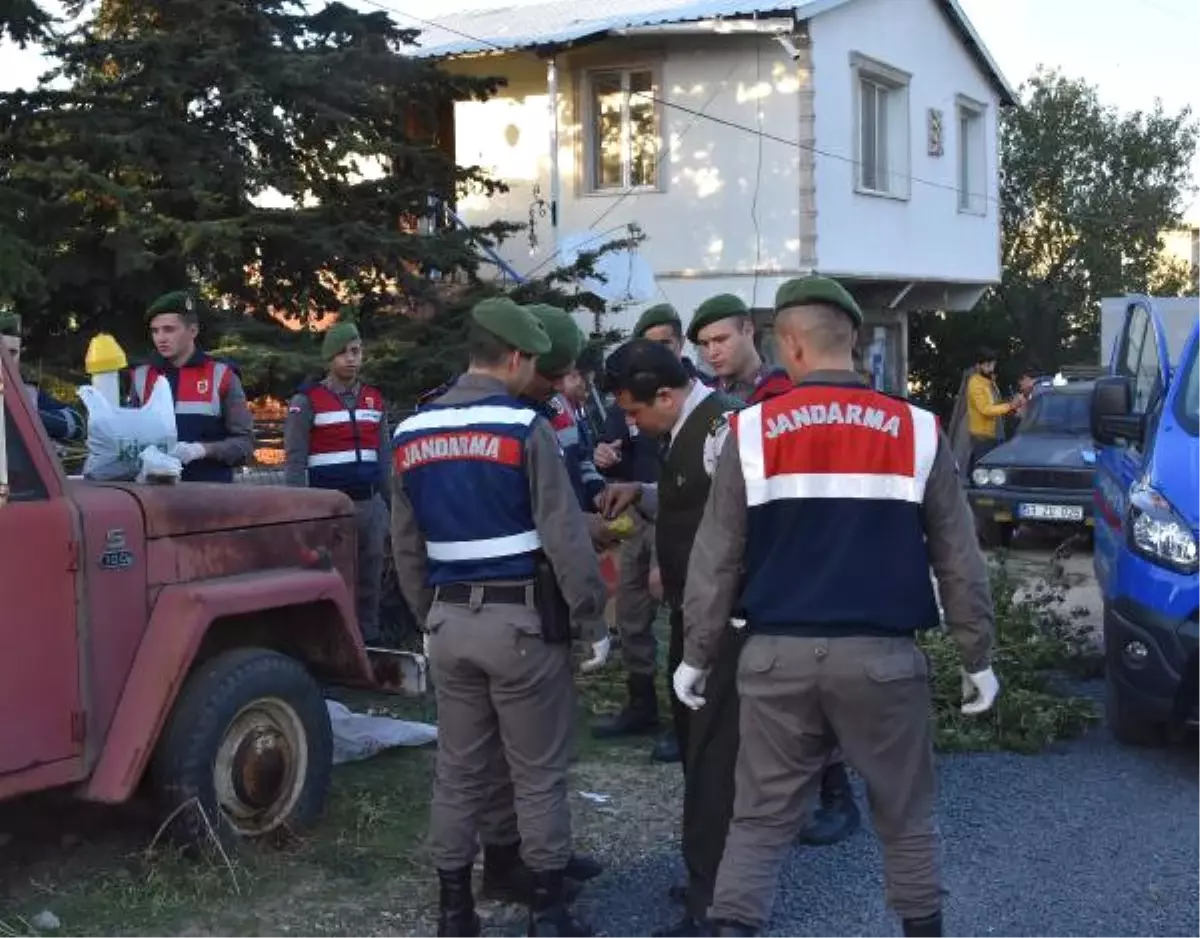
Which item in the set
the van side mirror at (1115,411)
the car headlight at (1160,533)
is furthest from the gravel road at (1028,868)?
the van side mirror at (1115,411)

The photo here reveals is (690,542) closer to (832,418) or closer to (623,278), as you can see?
(832,418)

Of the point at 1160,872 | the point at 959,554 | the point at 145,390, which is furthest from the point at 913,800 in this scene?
the point at 145,390

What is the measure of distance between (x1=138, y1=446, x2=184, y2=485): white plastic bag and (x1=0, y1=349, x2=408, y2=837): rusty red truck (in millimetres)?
52

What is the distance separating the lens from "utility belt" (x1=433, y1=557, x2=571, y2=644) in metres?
4.30

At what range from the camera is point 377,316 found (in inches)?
470

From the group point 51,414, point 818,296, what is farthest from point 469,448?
point 51,414

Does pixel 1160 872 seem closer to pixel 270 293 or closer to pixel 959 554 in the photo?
pixel 959 554

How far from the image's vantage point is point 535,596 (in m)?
4.31

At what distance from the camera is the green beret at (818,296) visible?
12.6 ft

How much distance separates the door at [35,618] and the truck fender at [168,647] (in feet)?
0.48

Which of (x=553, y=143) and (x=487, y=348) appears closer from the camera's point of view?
(x=487, y=348)

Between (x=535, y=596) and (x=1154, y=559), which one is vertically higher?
(x=535, y=596)

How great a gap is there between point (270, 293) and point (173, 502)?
732 cm

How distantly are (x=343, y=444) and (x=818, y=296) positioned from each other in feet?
14.1
